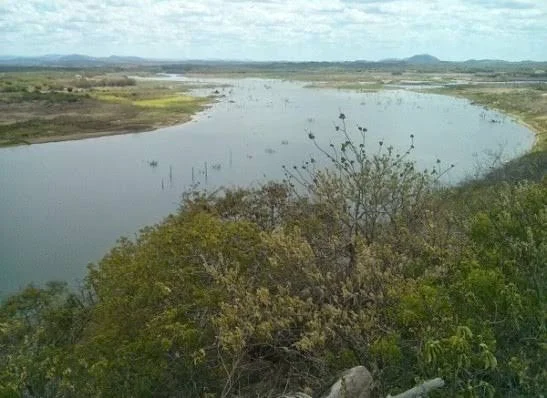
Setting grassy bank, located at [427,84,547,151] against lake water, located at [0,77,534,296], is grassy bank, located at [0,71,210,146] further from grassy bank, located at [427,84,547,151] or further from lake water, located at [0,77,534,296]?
grassy bank, located at [427,84,547,151]

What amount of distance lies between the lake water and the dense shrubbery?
7.61 m

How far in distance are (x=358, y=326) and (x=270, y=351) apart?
6.92 feet

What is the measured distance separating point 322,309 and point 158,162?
2617cm

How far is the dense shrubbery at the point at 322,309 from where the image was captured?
573 cm

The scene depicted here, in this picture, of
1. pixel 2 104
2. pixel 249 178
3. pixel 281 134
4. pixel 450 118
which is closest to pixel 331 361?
pixel 249 178

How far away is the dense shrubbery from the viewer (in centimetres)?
573

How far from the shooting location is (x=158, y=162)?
1260 inches

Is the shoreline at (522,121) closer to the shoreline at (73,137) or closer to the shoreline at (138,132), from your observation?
the shoreline at (138,132)

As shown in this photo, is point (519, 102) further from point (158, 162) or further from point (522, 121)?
point (158, 162)

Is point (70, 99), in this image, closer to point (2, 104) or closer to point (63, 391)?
point (2, 104)

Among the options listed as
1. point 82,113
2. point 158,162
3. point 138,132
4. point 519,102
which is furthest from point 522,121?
point 82,113

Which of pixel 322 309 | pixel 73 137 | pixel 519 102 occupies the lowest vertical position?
pixel 73 137

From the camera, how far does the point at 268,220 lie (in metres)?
13.4

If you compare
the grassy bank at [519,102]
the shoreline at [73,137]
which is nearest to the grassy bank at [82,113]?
the shoreline at [73,137]
